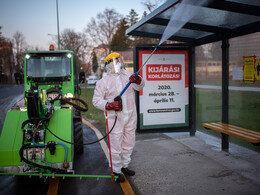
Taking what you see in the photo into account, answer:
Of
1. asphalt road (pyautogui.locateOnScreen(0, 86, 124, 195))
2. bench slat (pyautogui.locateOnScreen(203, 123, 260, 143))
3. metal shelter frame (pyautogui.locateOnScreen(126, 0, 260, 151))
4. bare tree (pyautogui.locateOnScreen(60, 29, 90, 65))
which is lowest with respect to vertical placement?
asphalt road (pyautogui.locateOnScreen(0, 86, 124, 195))

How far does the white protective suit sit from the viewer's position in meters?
4.43

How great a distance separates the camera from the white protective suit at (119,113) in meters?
4.43

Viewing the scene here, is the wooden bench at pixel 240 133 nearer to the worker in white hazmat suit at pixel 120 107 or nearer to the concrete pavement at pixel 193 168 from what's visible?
the concrete pavement at pixel 193 168

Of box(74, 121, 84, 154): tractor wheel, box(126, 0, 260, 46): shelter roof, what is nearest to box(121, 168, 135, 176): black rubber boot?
box(74, 121, 84, 154): tractor wheel

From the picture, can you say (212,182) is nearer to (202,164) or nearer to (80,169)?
(202,164)

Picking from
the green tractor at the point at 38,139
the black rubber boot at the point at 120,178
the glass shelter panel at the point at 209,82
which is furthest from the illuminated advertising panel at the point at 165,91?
the green tractor at the point at 38,139

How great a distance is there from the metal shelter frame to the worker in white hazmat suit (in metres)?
1.34

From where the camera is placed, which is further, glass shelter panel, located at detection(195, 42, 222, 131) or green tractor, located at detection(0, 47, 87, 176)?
glass shelter panel, located at detection(195, 42, 222, 131)

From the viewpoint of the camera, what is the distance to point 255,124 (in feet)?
18.9

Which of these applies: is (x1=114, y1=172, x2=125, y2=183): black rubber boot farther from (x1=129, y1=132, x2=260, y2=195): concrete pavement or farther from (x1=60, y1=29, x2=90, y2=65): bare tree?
(x1=60, y1=29, x2=90, y2=65): bare tree

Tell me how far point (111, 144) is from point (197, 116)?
13.6ft

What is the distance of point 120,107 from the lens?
14.0 ft

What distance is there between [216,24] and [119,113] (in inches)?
121

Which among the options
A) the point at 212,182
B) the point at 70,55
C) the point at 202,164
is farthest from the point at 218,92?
the point at 70,55
